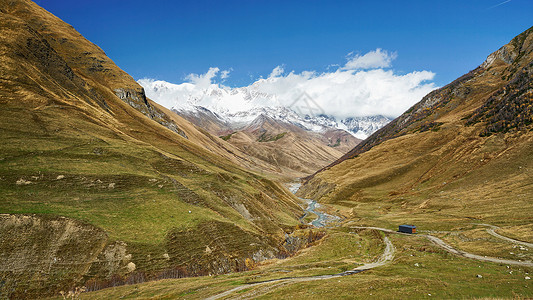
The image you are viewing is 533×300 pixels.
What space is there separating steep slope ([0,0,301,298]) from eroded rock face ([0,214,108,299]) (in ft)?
0.49

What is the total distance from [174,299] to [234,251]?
3140 cm

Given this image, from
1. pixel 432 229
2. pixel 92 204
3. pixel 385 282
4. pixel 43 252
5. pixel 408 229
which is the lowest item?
pixel 432 229

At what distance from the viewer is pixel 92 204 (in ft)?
212

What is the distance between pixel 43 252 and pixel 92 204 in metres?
16.8

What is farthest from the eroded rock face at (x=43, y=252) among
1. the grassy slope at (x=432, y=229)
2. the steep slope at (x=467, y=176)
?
the steep slope at (x=467, y=176)

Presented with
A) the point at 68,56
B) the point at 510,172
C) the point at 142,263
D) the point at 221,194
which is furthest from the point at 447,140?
the point at 68,56

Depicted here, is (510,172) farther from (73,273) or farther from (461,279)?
(73,273)

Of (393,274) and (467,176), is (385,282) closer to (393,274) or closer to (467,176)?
(393,274)

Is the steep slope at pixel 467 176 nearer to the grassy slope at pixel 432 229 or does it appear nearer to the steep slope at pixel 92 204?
the grassy slope at pixel 432 229

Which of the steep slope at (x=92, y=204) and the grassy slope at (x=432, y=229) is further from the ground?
the steep slope at (x=92, y=204)

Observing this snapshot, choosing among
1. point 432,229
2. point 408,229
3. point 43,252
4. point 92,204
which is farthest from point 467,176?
point 43,252

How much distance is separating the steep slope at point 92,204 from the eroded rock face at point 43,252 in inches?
5.9

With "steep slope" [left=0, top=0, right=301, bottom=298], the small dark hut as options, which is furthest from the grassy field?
the small dark hut

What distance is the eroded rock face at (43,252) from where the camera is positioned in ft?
144
